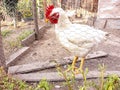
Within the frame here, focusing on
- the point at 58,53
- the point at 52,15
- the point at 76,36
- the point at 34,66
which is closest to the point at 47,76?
the point at 34,66

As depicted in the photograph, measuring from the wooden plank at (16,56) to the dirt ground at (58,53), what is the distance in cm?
6

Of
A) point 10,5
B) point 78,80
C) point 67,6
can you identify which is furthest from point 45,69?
point 67,6

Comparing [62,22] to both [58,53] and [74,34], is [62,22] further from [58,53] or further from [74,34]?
[58,53]

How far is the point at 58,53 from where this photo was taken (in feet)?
14.9

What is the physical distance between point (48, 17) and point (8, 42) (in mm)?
2022

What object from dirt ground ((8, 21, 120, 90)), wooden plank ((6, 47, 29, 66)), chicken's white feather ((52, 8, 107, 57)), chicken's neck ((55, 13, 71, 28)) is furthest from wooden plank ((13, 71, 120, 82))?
chicken's neck ((55, 13, 71, 28))

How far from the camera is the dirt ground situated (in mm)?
4078

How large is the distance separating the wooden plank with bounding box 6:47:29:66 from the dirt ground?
0.06 m

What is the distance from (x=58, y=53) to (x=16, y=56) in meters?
0.74

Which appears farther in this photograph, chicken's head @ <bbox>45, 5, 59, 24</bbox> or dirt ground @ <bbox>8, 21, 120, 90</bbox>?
dirt ground @ <bbox>8, 21, 120, 90</bbox>

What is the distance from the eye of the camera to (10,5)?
6766 mm

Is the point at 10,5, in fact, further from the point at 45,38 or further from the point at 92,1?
the point at 92,1

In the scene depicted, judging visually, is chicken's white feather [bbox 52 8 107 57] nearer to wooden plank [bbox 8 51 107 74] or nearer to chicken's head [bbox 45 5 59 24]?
chicken's head [bbox 45 5 59 24]

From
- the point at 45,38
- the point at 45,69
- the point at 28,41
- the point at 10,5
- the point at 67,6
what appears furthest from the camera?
the point at 67,6
